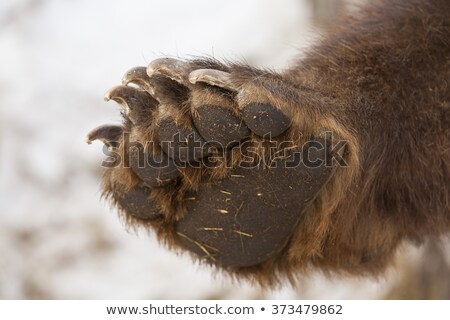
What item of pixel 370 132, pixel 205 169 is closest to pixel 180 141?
pixel 205 169

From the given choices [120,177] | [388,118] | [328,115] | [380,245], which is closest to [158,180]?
[120,177]

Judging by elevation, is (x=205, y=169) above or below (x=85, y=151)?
above

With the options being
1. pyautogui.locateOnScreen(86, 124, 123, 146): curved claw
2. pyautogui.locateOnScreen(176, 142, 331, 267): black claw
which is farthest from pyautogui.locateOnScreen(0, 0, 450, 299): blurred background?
pyautogui.locateOnScreen(86, 124, 123, 146): curved claw

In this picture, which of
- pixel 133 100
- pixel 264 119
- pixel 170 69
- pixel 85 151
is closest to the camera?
pixel 264 119

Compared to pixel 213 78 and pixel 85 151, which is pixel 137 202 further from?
pixel 85 151

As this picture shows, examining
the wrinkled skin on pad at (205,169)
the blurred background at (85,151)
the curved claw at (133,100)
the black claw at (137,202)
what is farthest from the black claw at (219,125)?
the blurred background at (85,151)

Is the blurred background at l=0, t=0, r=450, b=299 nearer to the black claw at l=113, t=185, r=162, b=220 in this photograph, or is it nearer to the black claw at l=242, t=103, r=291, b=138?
the black claw at l=113, t=185, r=162, b=220
